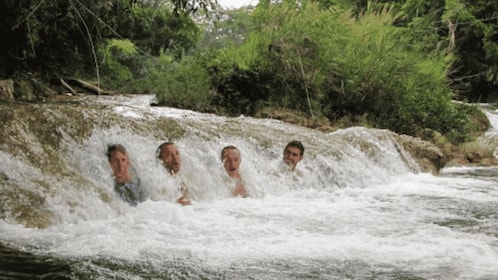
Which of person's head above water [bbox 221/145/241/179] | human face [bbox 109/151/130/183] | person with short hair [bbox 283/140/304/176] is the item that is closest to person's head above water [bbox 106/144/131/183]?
human face [bbox 109/151/130/183]

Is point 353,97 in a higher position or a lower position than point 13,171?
higher

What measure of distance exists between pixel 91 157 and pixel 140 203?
2.19 ft

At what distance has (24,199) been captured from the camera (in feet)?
13.8

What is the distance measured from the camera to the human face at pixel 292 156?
6895 millimetres

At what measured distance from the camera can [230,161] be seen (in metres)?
6.05

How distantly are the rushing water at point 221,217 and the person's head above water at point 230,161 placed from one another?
0.11m

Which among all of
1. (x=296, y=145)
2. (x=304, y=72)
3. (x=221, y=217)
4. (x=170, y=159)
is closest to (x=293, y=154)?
(x=296, y=145)

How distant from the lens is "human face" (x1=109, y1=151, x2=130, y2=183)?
5.08 meters

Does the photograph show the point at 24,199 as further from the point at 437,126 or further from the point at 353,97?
the point at 437,126

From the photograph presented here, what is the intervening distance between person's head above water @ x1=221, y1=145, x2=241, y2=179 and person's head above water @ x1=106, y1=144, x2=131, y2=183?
1213mm

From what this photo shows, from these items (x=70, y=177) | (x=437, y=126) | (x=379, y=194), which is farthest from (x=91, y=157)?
(x=437, y=126)

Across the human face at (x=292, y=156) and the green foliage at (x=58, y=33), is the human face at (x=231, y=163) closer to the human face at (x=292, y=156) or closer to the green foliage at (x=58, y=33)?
the human face at (x=292, y=156)

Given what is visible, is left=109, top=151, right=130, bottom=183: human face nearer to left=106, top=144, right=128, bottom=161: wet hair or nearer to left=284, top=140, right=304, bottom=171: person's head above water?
left=106, top=144, right=128, bottom=161: wet hair

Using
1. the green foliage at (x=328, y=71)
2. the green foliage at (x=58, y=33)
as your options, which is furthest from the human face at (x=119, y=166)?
the green foliage at (x=328, y=71)
